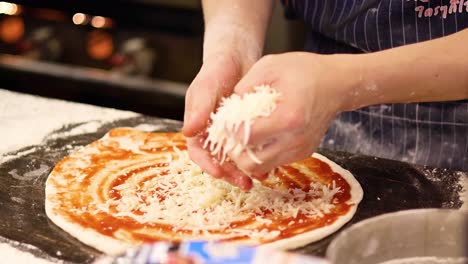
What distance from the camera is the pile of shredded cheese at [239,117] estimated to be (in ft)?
3.67

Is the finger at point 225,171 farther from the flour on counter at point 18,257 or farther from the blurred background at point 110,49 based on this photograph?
the blurred background at point 110,49

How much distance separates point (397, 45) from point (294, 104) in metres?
0.63

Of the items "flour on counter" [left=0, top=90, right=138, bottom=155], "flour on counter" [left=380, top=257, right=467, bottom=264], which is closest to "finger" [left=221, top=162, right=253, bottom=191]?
"flour on counter" [left=380, top=257, right=467, bottom=264]

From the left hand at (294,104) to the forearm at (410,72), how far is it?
0.15 ft

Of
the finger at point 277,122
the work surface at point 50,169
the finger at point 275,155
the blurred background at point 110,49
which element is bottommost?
the blurred background at point 110,49

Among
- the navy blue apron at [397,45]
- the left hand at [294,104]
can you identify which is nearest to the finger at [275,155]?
the left hand at [294,104]

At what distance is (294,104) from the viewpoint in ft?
3.66

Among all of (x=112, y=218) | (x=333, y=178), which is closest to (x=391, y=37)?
(x=333, y=178)

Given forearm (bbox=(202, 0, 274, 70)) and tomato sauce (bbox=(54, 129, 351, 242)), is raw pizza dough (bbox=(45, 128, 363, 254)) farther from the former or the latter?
forearm (bbox=(202, 0, 274, 70))

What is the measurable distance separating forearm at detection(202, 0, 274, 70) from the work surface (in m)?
0.29

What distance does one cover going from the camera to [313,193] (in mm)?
1364

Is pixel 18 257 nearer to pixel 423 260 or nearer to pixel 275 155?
pixel 275 155

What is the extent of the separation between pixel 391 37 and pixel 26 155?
879 mm

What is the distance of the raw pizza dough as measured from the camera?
1.19 m
